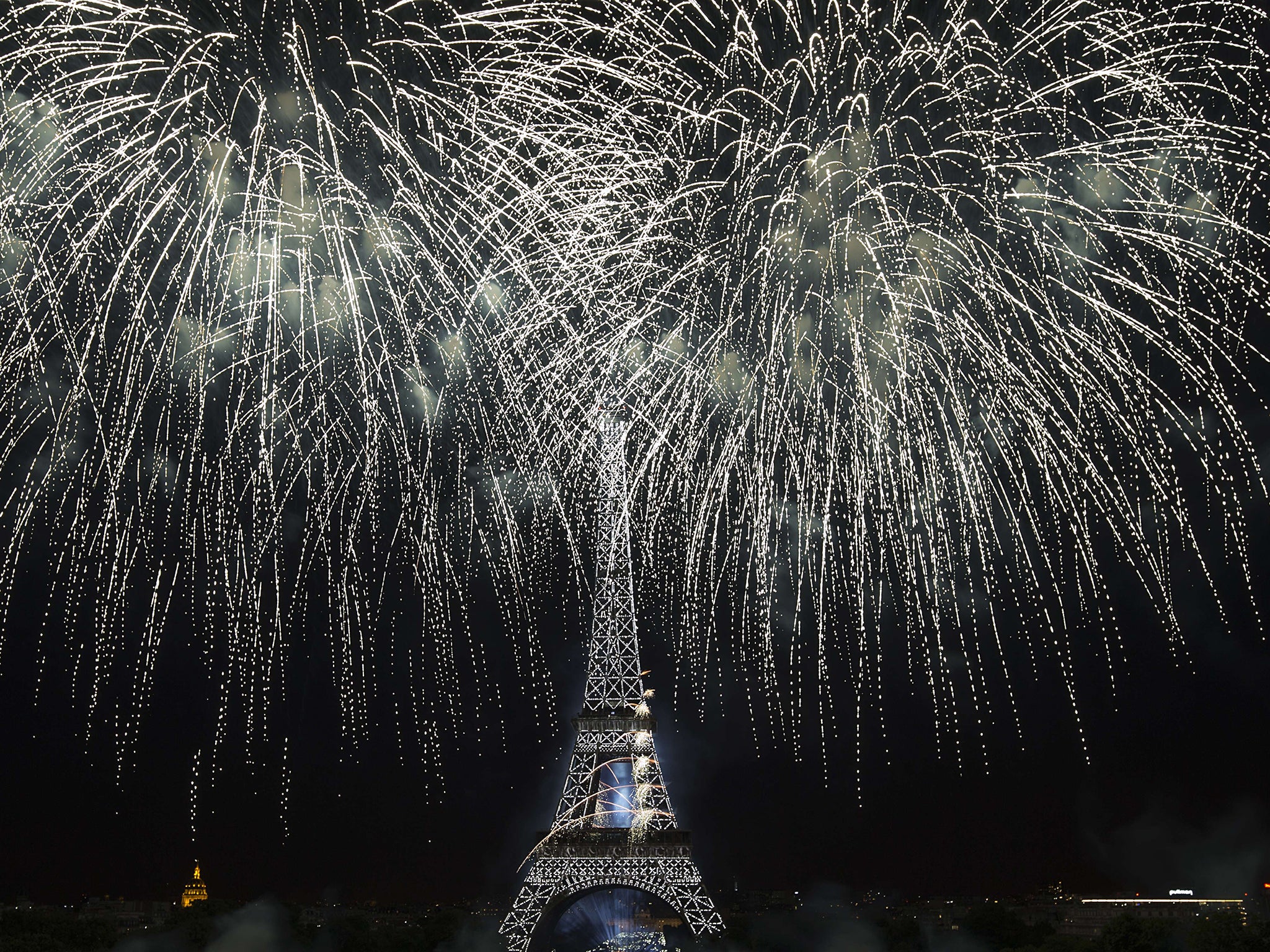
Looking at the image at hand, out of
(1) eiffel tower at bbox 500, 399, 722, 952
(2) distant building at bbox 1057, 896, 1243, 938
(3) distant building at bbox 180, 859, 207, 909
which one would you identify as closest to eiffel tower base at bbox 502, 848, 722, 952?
(1) eiffel tower at bbox 500, 399, 722, 952

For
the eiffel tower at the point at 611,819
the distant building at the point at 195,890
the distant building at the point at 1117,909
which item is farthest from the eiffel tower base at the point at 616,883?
the distant building at the point at 195,890

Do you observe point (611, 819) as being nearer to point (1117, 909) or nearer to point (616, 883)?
point (616, 883)

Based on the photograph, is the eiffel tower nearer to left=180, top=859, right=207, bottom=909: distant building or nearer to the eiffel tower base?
the eiffel tower base

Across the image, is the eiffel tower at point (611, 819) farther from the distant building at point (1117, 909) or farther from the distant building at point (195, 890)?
the distant building at point (195, 890)

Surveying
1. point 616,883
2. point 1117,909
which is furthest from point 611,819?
point 1117,909

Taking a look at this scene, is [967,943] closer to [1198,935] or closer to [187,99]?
[1198,935]

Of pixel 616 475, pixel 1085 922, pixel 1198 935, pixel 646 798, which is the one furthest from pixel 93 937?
pixel 1085 922
